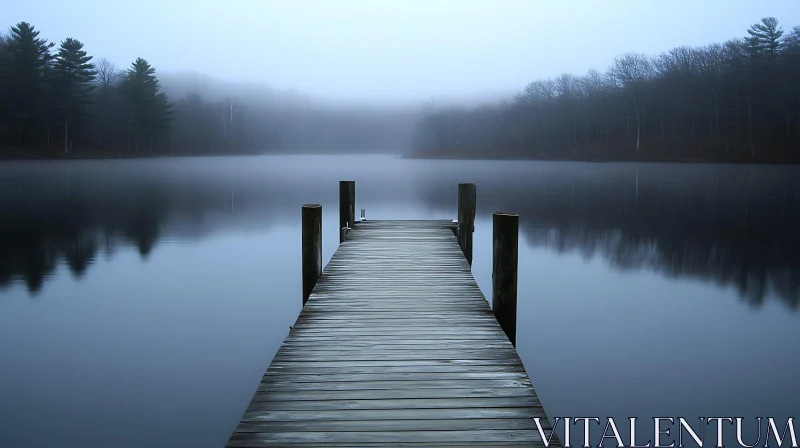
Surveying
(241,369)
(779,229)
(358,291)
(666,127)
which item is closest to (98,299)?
(241,369)

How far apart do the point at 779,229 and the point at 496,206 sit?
11428 mm

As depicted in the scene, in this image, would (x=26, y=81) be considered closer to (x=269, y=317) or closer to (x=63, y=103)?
(x=63, y=103)

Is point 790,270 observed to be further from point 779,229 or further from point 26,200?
point 26,200

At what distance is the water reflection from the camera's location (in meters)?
14.2

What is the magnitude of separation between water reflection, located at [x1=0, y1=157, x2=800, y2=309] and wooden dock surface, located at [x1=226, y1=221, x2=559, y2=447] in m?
7.12

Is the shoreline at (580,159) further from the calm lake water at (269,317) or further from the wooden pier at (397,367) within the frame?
the wooden pier at (397,367)

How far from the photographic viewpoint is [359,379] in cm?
493

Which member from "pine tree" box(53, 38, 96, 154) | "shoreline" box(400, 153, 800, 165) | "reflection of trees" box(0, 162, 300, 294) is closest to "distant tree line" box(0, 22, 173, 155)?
"pine tree" box(53, 38, 96, 154)

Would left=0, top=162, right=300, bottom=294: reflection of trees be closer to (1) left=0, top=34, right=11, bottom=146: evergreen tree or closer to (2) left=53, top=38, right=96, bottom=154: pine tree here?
(1) left=0, top=34, right=11, bottom=146: evergreen tree

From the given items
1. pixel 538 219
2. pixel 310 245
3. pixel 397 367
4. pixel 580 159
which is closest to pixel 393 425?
pixel 397 367

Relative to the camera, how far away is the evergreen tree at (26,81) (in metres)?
62.7

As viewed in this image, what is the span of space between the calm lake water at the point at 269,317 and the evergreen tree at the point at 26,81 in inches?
1916

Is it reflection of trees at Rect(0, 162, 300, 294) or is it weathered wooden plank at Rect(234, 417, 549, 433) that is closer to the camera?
weathered wooden plank at Rect(234, 417, 549, 433)

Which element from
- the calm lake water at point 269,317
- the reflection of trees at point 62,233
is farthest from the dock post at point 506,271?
the reflection of trees at point 62,233
